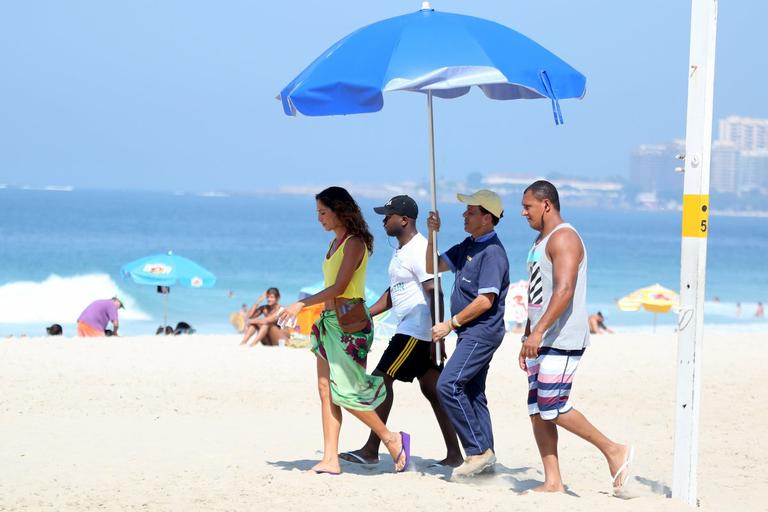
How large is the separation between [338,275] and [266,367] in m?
5.29

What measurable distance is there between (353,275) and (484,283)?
758 millimetres

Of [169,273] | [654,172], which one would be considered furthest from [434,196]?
[654,172]

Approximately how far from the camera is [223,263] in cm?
5634

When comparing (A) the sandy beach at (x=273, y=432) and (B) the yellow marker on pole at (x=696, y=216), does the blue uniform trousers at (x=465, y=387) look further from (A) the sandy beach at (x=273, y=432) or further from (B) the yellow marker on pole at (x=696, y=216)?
(B) the yellow marker on pole at (x=696, y=216)

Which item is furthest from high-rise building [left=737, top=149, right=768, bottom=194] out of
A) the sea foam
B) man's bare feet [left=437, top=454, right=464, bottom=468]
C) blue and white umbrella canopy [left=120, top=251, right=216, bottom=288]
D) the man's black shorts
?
the man's black shorts

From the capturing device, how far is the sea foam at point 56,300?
1175 inches

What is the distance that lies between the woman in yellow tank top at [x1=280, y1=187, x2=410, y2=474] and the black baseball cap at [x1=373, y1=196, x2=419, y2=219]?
0.23 metres

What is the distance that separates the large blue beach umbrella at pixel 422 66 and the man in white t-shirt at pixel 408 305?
2.70 feet

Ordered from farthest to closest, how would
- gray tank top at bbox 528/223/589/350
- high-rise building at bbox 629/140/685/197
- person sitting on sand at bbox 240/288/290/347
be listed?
high-rise building at bbox 629/140/685/197
person sitting on sand at bbox 240/288/290/347
gray tank top at bbox 528/223/589/350


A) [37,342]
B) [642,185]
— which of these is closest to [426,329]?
[37,342]

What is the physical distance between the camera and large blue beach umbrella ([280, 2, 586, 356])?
5301 mm

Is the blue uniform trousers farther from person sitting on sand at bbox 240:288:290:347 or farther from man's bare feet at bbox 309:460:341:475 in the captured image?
person sitting on sand at bbox 240:288:290:347

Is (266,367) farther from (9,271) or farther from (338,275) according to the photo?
(9,271)

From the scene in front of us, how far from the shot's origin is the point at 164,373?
10.5 m
